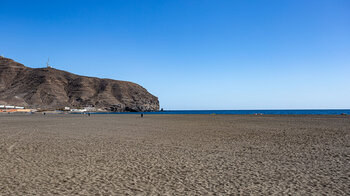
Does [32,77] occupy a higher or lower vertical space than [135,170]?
higher

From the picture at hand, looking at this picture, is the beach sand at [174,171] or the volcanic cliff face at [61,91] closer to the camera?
the beach sand at [174,171]

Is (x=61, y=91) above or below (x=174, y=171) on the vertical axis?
above

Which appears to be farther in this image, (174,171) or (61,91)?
(61,91)

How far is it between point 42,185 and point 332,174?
23.9 ft

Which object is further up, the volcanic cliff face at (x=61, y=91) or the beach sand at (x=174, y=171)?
the volcanic cliff face at (x=61, y=91)

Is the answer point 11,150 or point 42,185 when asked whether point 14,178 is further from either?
point 11,150

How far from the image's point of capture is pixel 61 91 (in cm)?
14825

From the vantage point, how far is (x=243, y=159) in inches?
327

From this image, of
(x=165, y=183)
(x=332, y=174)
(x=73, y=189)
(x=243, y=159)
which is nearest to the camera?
(x=73, y=189)

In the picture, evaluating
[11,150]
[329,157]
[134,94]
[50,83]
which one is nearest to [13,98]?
[50,83]

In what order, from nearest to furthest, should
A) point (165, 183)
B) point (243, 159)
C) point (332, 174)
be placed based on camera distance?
point (165, 183) < point (332, 174) < point (243, 159)

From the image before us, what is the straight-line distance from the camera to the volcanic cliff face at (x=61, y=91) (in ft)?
432

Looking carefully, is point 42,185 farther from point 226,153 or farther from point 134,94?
point 134,94

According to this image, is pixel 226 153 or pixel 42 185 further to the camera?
pixel 226 153
